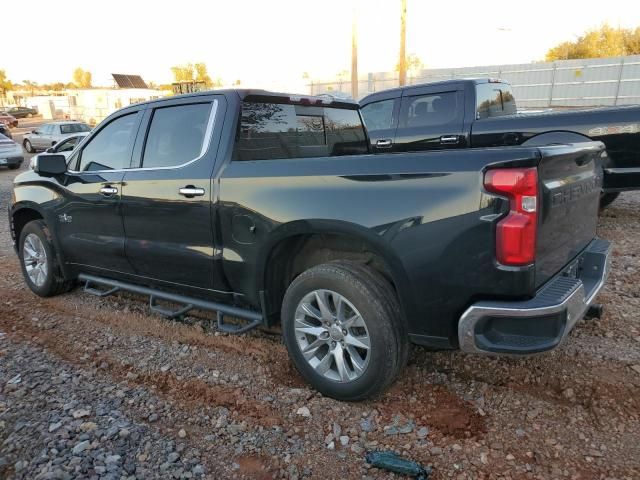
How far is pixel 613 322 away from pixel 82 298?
Answer: 487 centimetres

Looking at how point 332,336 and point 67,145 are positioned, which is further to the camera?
point 67,145

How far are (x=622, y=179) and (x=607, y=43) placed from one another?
4374cm

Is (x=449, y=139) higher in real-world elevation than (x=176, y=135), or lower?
lower

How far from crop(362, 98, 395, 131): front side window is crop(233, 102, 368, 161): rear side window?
10.1 feet

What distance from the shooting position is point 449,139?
278 inches

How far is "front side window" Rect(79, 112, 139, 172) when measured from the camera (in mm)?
4234

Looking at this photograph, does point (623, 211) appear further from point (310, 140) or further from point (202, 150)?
point (202, 150)

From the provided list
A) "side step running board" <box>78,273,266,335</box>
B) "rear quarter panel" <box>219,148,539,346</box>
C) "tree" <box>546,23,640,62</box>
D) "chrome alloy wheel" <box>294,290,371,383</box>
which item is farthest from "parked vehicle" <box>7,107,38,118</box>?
"chrome alloy wheel" <box>294,290,371,383</box>

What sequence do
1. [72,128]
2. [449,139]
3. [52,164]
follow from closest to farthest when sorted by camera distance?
1. [52,164]
2. [449,139]
3. [72,128]

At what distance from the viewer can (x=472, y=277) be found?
255cm

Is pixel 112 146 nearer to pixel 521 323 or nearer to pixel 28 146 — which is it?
pixel 521 323

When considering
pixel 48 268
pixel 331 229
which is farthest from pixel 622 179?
pixel 48 268

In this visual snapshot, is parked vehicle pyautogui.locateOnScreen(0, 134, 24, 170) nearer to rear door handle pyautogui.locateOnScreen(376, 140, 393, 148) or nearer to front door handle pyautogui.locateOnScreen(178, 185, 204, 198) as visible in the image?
rear door handle pyautogui.locateOnScreen(376, 140, 393, 148)

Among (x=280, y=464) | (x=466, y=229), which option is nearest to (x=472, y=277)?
(x=466, y=229)
